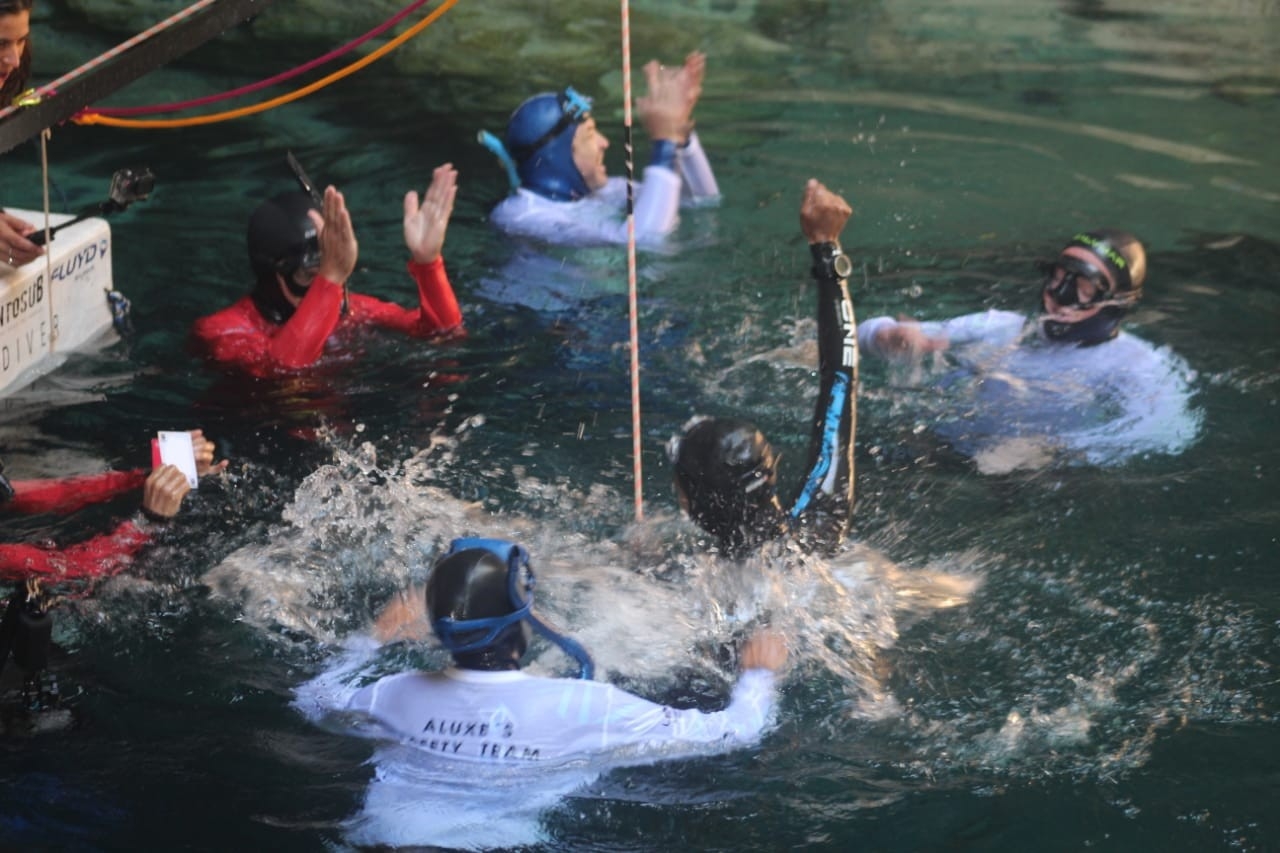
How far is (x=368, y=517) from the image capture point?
511cm

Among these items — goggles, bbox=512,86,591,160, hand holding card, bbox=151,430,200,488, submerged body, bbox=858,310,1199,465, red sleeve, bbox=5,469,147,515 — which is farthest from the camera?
goggles, bbox=512,86,591,160

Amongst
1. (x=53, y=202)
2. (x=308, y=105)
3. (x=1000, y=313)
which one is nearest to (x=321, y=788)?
(x=1000, y=313)

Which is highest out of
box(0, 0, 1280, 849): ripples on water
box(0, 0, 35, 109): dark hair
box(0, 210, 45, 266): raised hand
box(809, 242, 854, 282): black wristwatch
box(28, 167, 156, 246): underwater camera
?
box(0, 0, 35, 109): dark hair

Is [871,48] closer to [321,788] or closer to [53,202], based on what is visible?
[53,202]

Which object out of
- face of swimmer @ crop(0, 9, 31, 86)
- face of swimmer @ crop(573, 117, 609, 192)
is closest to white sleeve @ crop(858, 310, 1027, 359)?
face of swimmer @ crop(573, 117, 609, 192)

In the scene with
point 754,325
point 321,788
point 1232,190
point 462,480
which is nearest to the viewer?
point 321,788

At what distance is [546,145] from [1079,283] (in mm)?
2975

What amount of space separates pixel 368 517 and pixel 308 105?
5.60 m

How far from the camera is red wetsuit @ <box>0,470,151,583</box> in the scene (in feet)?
14.9

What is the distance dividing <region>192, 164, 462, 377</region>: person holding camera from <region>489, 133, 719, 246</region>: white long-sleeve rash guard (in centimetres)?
132

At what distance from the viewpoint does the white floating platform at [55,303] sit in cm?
578

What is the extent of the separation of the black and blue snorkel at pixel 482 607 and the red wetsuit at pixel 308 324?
7.91 ft

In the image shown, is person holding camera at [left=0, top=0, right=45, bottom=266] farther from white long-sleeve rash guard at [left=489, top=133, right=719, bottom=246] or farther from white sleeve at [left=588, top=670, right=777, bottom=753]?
white sleeve at [left=588, top=670, right=777, bottom=753]

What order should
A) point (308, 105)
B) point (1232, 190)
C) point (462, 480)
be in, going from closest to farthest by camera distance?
1. point (462, 480)
2. point (1232, 190)
3. point (308, 105)
